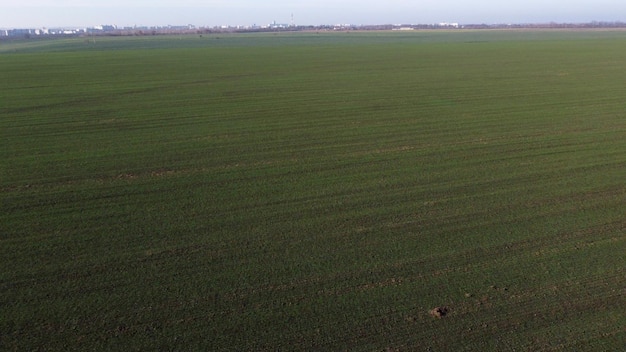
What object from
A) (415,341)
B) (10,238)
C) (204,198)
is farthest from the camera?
(204,198)

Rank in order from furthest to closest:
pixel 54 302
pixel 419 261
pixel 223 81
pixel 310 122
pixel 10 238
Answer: pixel 223 81
pixel 310 122
pixel 10 238
pixel 419 261
pixel 54 302

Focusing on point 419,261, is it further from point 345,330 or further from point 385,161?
point 385,161

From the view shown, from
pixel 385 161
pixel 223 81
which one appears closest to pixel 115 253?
pixel 385 161

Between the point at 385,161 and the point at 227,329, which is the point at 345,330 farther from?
the point at 385,161

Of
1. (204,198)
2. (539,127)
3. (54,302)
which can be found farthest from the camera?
(539,127)

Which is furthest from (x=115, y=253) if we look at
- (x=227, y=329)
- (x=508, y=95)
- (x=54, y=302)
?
(x=508, y=95)

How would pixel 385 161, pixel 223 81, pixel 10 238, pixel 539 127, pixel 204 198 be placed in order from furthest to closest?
pixel 223 81
pixel 539 127
pixel 385 161
pixel 204 198
pixel 10 238

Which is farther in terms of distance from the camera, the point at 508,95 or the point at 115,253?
the point at 508,95
